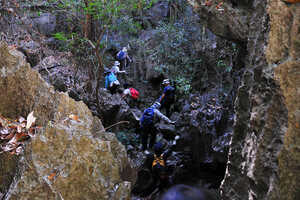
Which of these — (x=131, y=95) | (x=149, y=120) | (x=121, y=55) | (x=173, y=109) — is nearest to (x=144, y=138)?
(x=149, y=120)

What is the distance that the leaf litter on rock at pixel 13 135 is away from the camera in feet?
10.7

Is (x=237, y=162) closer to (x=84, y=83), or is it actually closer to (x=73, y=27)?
(x=84, y=83)

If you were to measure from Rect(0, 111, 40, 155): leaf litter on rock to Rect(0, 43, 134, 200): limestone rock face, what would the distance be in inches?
7.5

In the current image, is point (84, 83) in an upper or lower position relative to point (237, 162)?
lower

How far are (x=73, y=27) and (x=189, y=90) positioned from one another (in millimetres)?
6216

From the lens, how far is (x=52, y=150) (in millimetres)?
3258

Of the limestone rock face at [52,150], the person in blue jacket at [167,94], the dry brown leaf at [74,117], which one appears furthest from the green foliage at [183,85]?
the dry brown leaf at [74,117]

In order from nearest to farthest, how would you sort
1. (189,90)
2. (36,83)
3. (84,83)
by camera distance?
(36,83)
(84,83)
(189,90)

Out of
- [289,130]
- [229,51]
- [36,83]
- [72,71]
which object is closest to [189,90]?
[229,51]

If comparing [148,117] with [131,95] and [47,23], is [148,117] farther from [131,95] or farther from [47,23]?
[47,23]

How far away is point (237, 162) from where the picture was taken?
294cm

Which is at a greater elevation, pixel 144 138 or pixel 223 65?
pixel 223 65

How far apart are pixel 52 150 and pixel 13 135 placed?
65 cm

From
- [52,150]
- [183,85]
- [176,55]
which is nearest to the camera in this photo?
[52,150]
